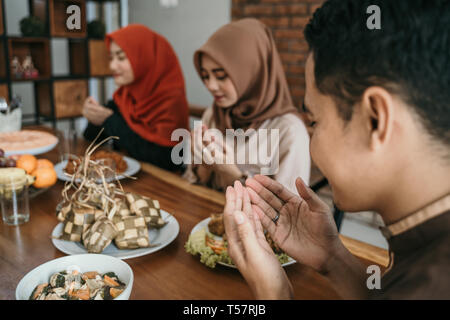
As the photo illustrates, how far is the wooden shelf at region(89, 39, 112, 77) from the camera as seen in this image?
3.70 meters

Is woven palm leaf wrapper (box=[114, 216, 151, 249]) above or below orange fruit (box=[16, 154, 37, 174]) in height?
below

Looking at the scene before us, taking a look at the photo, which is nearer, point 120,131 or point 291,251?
point 291,251

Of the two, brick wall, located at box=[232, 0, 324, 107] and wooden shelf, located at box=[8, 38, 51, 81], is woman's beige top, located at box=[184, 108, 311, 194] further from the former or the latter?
wooden shelf, located at box=[8, 38, 51, 81]

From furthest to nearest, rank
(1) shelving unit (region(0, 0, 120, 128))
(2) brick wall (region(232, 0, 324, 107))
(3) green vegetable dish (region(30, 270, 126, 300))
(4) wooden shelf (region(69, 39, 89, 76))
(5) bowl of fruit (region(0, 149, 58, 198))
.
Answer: (4) wooden shelf (region(69, 39, 89, 76)), (2) brick wall (region(232, 0, 324, 107)), (1) shelving unit (region(0, 0, 120, 128)), (5) bowl of fruit (region(0, 149, 58, 198)), (3) green vegetable dish (region(30, 270, 126, 300))

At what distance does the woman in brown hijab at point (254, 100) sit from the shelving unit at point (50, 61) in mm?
2040

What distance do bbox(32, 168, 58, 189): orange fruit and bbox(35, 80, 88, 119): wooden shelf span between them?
252 centimetres

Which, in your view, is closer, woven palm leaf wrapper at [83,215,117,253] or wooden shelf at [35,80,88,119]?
woven palm leaf wrapper at [83,215,117,253]

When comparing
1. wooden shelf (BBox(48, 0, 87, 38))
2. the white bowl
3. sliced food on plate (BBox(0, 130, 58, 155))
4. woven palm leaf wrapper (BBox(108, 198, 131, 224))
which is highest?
wooden shelf (BBox(48, 0, 87, 38))

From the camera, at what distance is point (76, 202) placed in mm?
968

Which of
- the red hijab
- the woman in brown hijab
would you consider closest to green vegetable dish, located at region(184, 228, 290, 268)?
the woman in brown hijab

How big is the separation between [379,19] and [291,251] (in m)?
0.53

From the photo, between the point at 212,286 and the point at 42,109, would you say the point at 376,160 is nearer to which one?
the point at 212,286

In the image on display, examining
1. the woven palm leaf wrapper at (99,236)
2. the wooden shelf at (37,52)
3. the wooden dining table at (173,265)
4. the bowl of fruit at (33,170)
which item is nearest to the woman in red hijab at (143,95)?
the bowl of fruit at (33,170)
